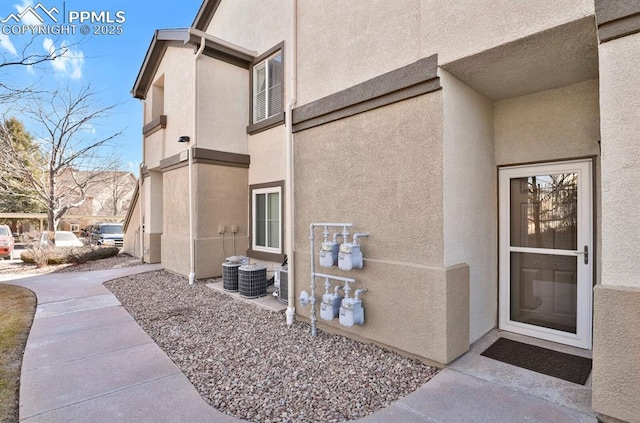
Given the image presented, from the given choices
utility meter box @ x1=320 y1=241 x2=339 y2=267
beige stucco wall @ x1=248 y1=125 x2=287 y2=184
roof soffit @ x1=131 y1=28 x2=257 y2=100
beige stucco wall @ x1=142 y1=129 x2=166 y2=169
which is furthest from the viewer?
beige stucco wall @ x1=142 y1=129 x2=166 y2=169

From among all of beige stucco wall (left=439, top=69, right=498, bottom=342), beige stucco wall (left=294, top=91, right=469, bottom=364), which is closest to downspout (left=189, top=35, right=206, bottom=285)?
beige stucco wall (left=294, top=91, right=469, bottom=364)

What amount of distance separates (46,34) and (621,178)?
9774 mm

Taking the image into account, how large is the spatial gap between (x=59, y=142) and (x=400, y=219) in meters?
17.4

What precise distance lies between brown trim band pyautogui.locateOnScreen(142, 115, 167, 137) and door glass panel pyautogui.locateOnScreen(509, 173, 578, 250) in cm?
996

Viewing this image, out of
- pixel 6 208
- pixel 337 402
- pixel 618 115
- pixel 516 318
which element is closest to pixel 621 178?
pixel 618 115

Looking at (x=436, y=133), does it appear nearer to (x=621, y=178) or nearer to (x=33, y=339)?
(x=621, y=178)

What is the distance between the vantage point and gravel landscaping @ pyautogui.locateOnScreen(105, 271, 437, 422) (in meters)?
3.12

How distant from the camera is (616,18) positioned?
2635 mm

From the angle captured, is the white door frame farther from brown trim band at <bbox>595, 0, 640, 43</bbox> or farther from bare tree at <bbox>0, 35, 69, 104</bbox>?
bare tree at <bbox>0, 35, 69, 104</bbox>

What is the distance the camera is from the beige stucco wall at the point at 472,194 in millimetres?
3803

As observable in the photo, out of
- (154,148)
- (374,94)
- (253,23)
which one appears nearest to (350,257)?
(374,94)

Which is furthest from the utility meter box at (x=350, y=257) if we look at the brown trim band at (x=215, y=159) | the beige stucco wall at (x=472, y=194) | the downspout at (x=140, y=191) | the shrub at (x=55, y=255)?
the shrub at (x=55, y=255)

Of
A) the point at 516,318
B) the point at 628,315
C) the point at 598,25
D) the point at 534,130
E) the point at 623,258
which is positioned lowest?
the point at 516,318

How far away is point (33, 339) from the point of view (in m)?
4.84
